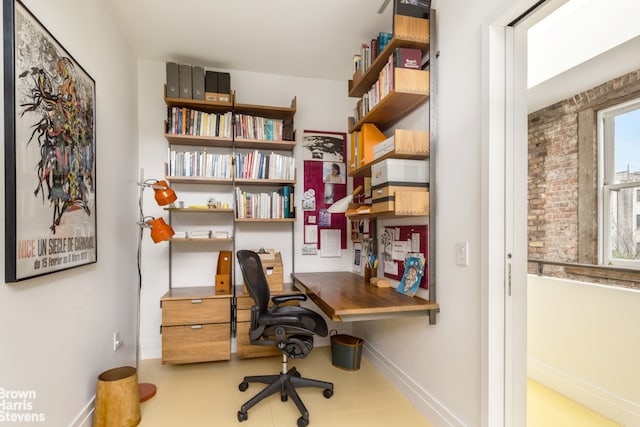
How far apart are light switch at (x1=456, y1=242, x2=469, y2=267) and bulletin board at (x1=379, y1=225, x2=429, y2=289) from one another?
0.91 ft

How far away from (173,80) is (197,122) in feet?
A: 1.35

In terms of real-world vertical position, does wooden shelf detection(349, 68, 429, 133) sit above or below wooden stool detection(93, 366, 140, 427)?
above

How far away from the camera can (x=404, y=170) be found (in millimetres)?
2129

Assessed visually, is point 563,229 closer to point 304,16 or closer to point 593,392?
point 593,392

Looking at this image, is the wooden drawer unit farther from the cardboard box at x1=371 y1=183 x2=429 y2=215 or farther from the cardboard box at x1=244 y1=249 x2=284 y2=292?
the cardboard box at x1=371 y1=183 x2=429 y2=215

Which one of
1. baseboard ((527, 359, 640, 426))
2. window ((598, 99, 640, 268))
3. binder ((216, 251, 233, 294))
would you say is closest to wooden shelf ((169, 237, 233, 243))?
binder ((216, 251, 233, 294))

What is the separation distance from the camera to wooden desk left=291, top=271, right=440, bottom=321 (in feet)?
6.22

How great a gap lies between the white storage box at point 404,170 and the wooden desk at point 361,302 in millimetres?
775

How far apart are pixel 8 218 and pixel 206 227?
1.99m

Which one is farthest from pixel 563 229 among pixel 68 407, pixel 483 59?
pixel 68 407

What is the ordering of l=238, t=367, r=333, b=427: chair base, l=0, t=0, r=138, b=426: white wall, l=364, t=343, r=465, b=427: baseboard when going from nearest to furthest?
l=0, t=0, r=138, b=426: white wall
l=364, t=343, r=465, b=427: baseboard
l=238, t=367, r=333, b=427: chair base

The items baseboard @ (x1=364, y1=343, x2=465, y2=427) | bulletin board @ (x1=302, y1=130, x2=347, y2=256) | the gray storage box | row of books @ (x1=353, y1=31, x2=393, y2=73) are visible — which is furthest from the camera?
bulletin board @ (x1=302, y1=130, x2=347, y2=256)

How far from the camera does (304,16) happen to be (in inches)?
99.5

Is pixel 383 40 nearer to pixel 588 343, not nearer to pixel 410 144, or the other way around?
pixel 410 144
